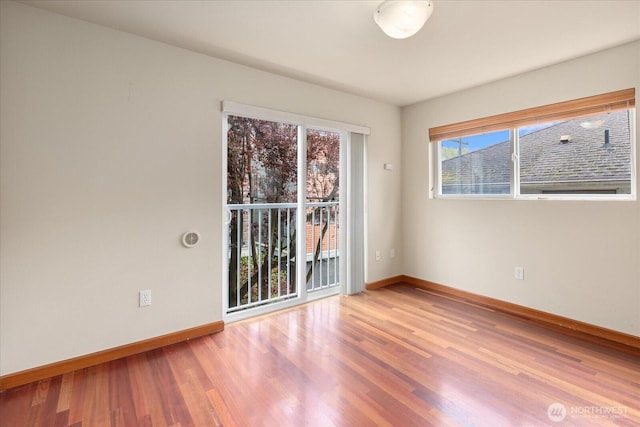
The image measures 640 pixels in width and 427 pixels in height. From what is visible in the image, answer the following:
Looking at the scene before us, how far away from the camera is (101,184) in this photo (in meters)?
2.16

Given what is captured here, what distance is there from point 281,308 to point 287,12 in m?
2.53

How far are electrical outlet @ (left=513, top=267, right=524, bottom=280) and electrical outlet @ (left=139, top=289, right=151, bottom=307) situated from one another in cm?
330

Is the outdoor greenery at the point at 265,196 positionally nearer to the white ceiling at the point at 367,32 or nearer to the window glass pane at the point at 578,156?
the white ceiling at the point at 367,32

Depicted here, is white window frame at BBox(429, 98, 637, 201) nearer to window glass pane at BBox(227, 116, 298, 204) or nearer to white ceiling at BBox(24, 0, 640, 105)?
white ceiling at BBox(24, 0, 640, 105)

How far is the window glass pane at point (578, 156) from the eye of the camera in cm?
251

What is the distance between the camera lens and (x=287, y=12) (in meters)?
1.96

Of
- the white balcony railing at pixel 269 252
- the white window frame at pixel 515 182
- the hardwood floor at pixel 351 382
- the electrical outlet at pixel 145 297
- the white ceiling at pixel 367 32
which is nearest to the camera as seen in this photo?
the hardwood floor at pixel 351 382

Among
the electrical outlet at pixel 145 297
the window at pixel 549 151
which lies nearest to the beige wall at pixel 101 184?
the electrical outlet at pixel 145 297

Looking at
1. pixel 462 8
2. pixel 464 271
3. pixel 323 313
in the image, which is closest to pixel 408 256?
pixel 464 271

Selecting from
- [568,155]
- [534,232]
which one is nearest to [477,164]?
[568,155]

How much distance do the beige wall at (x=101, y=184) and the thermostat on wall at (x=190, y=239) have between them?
0.05 meters

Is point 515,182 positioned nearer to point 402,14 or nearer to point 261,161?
point 402,14

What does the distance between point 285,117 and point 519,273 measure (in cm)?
274

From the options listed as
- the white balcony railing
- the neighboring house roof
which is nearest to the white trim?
the white balcony railing
